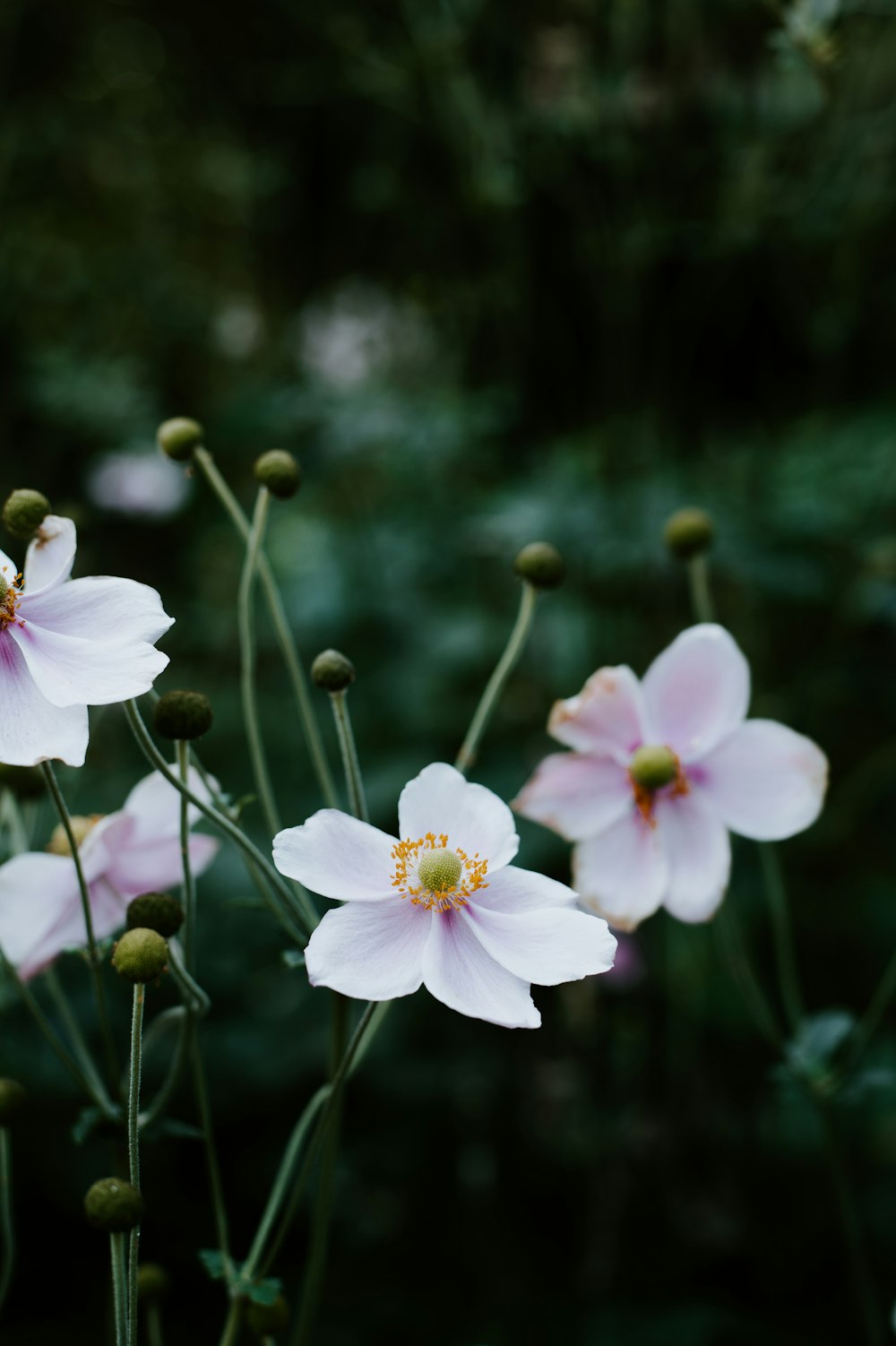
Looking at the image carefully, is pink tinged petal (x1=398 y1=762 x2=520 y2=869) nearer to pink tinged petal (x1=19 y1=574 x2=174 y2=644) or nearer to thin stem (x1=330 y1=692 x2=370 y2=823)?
thin stem (x1=330 y1=692 x2=370 y2=823)

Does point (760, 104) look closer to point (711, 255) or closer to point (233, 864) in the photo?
point (711, 255)

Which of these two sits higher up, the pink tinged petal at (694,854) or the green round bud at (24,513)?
the green round bud at (24,513)

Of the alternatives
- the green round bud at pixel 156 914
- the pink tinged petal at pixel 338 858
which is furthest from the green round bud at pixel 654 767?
the green round bud at pixel 156 914

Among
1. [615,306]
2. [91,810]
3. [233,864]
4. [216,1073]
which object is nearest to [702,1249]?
[216,1073]

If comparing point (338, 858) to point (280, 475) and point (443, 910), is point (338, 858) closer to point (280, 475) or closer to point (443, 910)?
point (443, 910)

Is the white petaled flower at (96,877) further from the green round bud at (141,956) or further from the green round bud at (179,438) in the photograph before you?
the green round bud at (179,438)
